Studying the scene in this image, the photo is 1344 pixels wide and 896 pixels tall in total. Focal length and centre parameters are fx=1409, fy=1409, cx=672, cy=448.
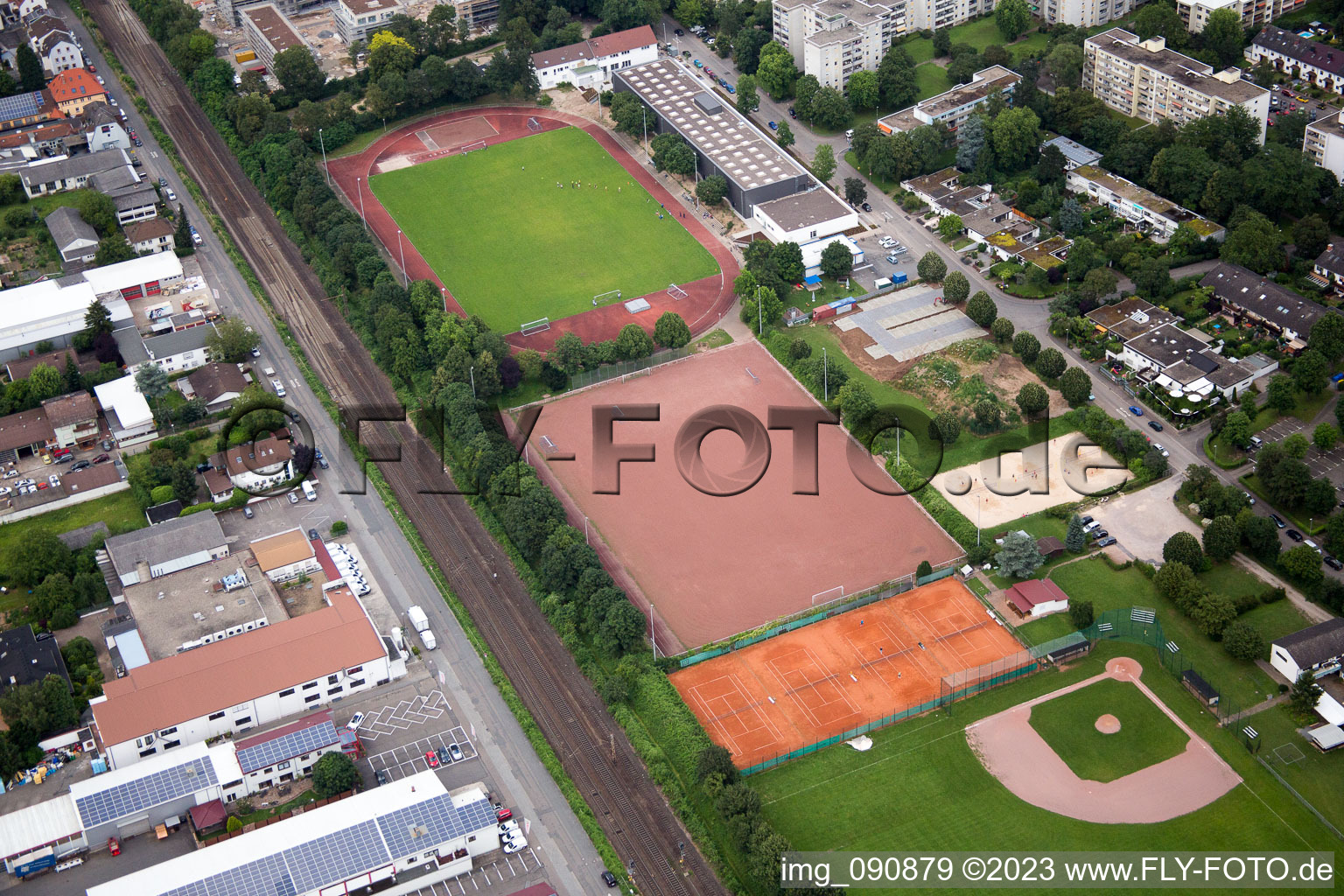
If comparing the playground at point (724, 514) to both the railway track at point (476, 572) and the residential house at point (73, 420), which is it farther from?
the residential house at point (73, 420)

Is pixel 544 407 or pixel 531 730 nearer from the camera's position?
pixel 531 730

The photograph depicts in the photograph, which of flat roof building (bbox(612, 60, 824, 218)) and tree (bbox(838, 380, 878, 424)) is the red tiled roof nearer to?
tree (bbox(838, 380, 878, 424))

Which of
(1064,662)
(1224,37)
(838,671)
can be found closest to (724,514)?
(838,671)

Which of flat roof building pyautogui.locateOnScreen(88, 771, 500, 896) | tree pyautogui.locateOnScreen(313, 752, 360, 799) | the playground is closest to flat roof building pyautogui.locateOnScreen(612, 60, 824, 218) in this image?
the playground

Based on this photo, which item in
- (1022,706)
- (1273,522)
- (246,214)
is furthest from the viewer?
(246,214)

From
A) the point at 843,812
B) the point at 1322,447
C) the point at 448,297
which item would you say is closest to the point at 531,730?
the point at 843,812

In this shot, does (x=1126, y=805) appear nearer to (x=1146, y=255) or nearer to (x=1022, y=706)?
(x=1022, y=706)
